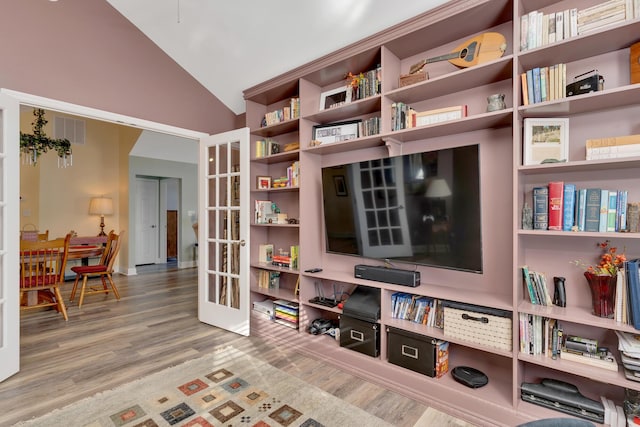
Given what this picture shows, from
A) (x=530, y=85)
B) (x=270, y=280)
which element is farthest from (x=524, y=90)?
(x=270, y=280)

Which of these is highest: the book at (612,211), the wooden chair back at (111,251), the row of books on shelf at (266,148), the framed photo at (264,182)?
the row of books on shelf at (266,148)

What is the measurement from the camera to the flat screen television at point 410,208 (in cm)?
206

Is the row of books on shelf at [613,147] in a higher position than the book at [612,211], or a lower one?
higher

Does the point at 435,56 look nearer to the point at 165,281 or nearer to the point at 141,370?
the point at 141,370

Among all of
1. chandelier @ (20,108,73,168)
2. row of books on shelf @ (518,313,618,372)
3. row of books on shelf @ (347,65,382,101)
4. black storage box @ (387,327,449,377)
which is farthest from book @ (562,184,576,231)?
chandelier @ (20,108,73,168)

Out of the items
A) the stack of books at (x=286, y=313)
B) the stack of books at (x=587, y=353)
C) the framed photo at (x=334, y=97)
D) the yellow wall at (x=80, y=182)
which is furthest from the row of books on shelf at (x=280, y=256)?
the yellow wall at (x=80, y=182)

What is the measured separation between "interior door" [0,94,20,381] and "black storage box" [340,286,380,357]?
8.08 feet

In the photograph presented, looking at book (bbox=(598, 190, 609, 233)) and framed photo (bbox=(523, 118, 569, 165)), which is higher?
framed photo (bbox=(523, 118, 569, 165))

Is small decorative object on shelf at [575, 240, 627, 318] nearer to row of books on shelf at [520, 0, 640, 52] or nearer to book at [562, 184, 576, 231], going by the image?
book at [562, 184, 576, 231]

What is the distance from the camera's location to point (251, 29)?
2971mm

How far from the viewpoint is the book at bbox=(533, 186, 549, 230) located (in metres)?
1.82

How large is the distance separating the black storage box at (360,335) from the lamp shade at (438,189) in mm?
1038

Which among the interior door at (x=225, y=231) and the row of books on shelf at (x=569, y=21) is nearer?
the row of books on shelf at (x=569, y=21)

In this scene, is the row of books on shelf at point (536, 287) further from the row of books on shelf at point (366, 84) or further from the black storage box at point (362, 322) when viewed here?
the row of books on shelf at point (366, 84)
